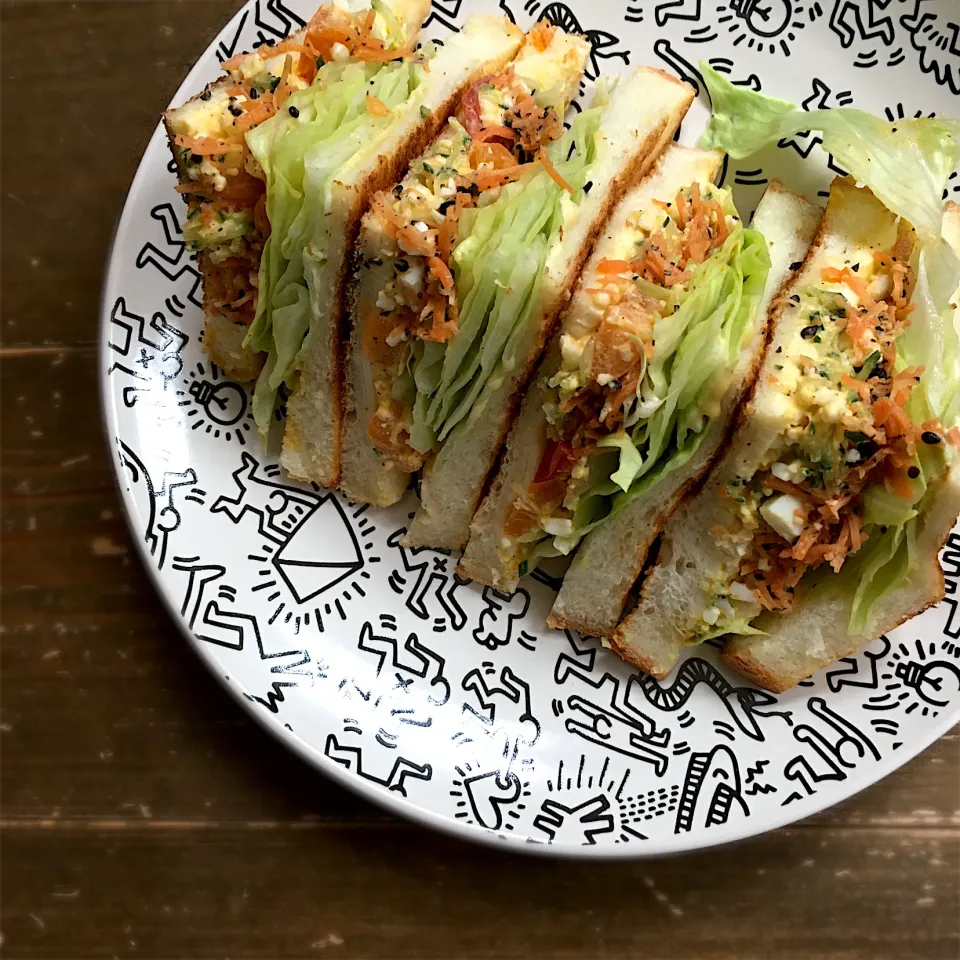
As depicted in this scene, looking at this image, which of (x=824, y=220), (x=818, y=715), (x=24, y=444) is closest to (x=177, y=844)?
(x=24, y=444)

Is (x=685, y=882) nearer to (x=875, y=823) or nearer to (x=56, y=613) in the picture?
(x=875, y=823)

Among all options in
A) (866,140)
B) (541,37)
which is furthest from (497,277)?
(866,140)

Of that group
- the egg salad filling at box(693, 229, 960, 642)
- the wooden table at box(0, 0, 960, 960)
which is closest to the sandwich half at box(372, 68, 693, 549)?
the egg salad filling at box(693, 229, 960, 642)

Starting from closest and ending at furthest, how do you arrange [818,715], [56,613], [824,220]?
[824,220], [818,715], [56,613]

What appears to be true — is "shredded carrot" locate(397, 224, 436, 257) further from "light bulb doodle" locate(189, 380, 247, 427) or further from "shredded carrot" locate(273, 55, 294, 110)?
"light bulb doodle" locate(189, 380, 247, 427)

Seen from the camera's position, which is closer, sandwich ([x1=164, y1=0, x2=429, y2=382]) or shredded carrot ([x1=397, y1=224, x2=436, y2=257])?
shredded carrot ([x1=397, y1=224, x2=436, y2=257])

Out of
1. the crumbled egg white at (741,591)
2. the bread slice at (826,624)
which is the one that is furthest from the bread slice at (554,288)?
the bread slice at (826,624)
